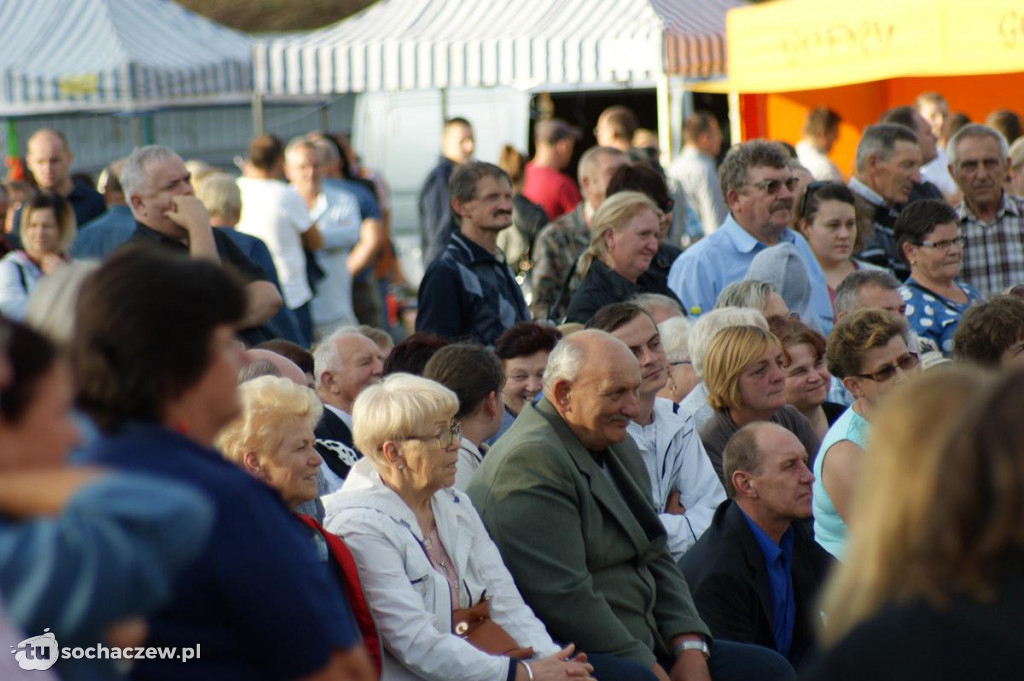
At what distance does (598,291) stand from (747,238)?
2.82 ft

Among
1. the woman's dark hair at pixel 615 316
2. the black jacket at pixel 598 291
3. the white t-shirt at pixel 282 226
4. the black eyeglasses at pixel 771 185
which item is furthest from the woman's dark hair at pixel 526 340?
the white t-shirt at pixel 282 226

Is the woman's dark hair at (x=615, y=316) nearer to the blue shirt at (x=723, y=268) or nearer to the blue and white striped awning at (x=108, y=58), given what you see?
the blue shirt at (x=723, y=268)

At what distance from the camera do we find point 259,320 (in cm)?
571

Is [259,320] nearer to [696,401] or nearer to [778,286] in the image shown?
[696,401]

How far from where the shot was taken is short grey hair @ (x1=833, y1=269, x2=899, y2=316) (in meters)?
5.89

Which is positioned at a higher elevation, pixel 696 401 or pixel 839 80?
pixel 839 80

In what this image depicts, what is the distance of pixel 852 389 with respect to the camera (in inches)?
192

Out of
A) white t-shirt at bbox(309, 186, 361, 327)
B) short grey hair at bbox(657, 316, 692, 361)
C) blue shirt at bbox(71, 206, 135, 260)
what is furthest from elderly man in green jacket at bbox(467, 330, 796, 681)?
white t-shirt at bbox(309, 186, 361, 327)

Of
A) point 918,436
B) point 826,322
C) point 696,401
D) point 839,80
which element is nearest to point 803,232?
point 826,322

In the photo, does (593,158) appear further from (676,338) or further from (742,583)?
(742,583)

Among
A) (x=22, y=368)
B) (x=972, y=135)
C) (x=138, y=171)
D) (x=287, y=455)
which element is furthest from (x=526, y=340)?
(x=22, y=368)

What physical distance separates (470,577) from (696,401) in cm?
185

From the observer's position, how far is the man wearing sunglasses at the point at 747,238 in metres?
6.80

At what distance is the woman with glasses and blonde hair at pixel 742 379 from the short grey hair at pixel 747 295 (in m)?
0.63
